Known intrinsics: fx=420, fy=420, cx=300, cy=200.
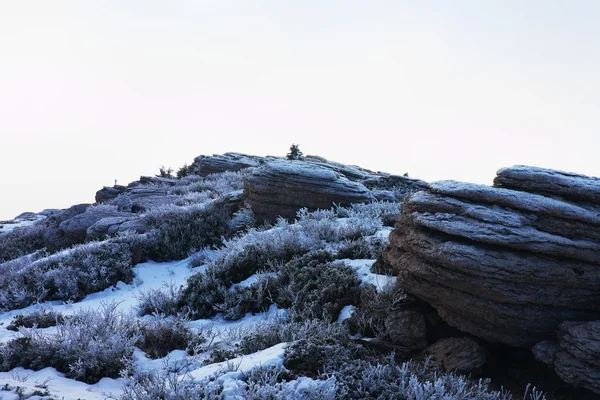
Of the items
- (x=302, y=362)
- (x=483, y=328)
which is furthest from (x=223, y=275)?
(x=483, y=328)

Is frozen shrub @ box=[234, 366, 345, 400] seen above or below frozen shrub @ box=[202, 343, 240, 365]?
above

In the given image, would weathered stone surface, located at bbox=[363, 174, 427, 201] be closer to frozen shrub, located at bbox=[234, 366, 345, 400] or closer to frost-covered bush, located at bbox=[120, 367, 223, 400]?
frozen shrub, located at bbox=[234, 366, 345, 400]

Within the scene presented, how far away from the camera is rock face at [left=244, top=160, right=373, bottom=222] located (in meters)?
12.9

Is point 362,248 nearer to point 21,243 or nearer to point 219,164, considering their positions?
point 21,243

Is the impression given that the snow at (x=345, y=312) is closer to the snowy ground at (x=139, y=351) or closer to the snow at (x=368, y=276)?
the snowy ground at (x=139, y=351)

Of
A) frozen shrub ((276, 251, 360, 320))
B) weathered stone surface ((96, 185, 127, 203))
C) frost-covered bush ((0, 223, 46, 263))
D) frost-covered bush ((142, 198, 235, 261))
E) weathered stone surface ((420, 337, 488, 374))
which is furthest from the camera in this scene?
weathered stone surface ((96, 185, 127, 203))

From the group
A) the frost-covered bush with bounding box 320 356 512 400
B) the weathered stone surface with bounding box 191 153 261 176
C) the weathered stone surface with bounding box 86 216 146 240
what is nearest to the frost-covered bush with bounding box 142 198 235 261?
the weathered stone surface with bounding box 86 216 146 240

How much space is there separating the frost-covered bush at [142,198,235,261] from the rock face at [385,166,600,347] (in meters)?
7.10

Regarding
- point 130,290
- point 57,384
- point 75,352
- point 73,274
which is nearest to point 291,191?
point 130,290

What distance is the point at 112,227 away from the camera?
45.1 ft

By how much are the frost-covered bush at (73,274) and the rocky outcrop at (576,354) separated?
354 inches

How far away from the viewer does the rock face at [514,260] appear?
5.02 meters

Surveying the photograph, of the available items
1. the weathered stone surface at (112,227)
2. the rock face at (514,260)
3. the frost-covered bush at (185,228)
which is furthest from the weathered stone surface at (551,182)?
the weathered stone surface at (112,227)

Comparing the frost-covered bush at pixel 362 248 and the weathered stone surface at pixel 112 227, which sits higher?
the frost-covered bush at pixel 362 248
